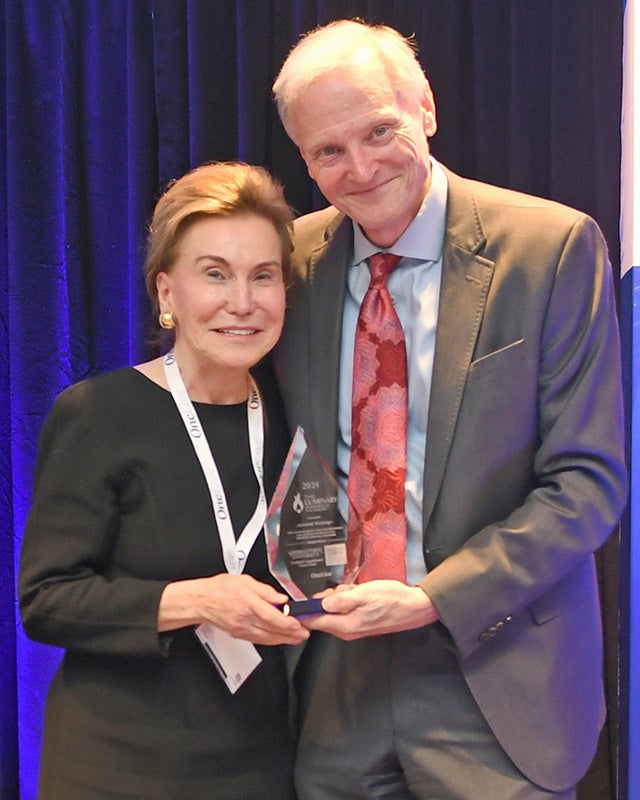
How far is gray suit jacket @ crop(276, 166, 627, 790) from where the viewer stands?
5.70 feet

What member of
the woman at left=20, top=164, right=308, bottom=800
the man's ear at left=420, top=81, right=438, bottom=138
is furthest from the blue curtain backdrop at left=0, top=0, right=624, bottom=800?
the woman at left=20, top=164, right=308, bottom=800

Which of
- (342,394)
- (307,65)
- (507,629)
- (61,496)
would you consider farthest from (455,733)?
(307,65)

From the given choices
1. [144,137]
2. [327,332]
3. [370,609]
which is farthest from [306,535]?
[144,137]

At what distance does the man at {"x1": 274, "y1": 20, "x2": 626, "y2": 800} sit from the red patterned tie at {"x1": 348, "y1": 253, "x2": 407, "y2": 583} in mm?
18

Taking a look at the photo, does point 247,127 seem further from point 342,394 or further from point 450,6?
point 342,394

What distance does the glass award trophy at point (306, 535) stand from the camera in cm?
170

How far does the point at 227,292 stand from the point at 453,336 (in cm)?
42

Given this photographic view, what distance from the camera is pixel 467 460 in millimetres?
1771

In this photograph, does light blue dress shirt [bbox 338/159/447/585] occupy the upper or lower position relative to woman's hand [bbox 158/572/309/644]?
upper

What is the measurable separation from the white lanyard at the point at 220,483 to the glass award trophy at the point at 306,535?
124 mm

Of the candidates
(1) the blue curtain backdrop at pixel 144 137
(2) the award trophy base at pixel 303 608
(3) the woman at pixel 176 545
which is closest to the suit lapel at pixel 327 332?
(3) the woman at pixel 176 545

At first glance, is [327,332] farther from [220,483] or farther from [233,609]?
[233,609]

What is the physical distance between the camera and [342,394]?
1.92 metres

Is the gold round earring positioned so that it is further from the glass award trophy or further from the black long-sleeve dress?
the glass award trophy
